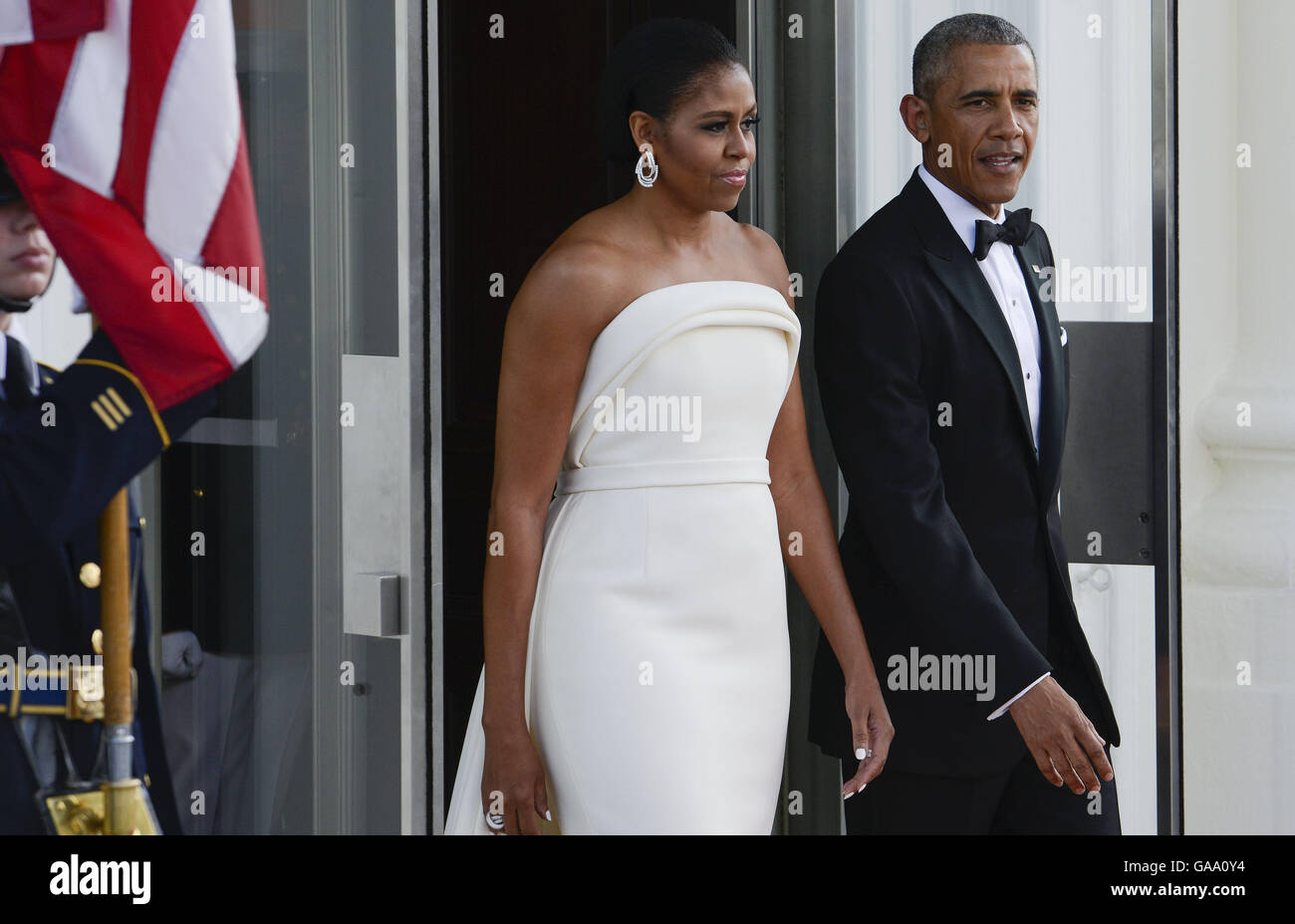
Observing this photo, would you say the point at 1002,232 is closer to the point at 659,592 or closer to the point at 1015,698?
the point at 1015,698

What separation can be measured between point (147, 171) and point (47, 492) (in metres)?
0.51

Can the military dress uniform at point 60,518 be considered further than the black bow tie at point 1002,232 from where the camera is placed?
No

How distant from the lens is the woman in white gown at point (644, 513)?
275cm

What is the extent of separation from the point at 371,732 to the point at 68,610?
53cm

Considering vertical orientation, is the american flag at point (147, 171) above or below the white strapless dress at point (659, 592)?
above

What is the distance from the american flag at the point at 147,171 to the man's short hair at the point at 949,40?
1.25 m

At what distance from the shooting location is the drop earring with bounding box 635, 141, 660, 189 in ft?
9.32

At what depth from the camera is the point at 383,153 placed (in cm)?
284

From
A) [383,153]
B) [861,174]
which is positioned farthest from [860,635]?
[383,153]

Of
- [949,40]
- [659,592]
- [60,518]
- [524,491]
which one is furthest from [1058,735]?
[60,518]

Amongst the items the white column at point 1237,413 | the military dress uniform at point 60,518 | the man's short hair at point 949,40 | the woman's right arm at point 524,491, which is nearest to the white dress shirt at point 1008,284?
the man's short hair at point 949,40

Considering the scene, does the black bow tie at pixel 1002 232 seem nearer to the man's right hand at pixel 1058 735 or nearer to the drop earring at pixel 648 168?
the drop earring at pixel 648 168

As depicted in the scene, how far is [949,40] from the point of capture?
3.18 meters
